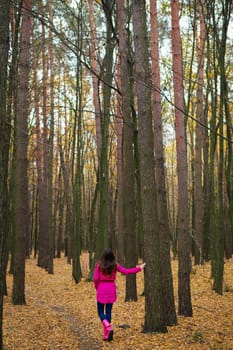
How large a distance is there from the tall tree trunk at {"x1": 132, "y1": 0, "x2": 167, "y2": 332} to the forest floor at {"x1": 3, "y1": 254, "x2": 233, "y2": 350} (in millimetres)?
410

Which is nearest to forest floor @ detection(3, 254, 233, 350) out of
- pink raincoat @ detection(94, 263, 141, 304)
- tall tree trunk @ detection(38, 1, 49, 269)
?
pink raincoat @ detection(94, 263, 141, 304)

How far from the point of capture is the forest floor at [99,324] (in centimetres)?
561

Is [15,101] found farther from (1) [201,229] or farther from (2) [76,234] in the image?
(1) [201,229]

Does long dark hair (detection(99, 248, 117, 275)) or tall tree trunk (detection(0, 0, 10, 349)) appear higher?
tall tree trunk (detection(0, 0, 10, 349))

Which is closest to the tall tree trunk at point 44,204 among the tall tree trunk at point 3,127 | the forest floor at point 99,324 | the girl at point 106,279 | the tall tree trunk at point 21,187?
the forest floor at point 99,324

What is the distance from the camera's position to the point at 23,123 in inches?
347

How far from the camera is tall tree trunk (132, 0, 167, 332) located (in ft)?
19.0

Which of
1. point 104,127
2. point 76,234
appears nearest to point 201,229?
point 76,234

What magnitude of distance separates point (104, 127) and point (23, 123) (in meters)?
2.65

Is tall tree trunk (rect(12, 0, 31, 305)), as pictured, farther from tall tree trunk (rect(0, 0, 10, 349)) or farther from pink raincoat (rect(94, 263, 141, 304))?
tall tree trunk (rect(0, 0, 10, 349))

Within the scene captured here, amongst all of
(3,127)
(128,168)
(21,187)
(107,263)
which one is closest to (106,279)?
(107,263)

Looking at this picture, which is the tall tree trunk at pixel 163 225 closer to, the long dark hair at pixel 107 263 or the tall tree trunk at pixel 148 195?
the tall tree trunk at pixel 148 195

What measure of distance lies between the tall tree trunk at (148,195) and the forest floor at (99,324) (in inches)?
16.1

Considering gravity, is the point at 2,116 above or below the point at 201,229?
above
